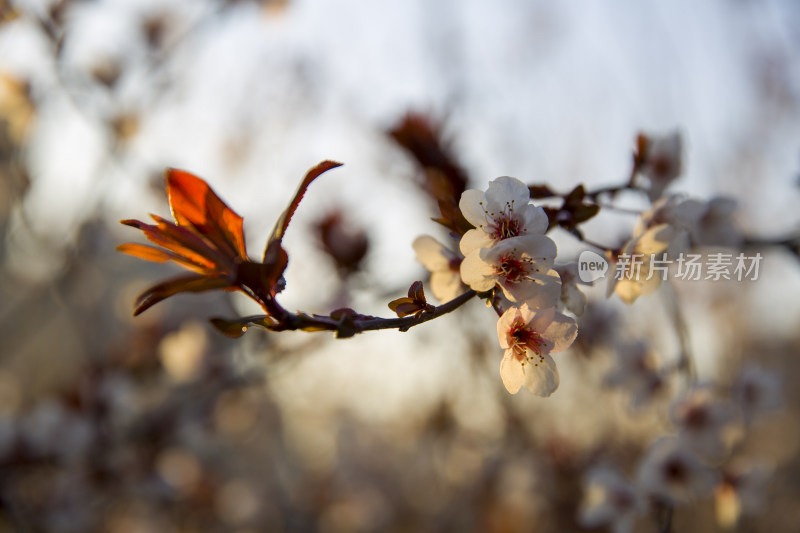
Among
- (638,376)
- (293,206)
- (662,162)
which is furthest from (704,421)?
(293,206)

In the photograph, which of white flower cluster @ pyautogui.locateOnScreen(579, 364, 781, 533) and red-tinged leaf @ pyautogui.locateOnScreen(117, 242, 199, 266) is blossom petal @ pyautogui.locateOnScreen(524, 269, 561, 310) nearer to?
red-tinged leaf @ pyautogui.locateOnScreen(117, 242, 199, 266)

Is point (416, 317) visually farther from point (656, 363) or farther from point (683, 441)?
point (656, 363)

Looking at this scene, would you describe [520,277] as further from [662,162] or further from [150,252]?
[662,162]

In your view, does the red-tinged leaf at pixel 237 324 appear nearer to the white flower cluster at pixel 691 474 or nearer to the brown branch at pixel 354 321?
the brown branch at pixel 354 321

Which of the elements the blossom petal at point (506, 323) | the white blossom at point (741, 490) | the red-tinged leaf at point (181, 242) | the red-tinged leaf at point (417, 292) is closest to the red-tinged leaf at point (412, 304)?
the red-tinged leaf at point (417, 292)

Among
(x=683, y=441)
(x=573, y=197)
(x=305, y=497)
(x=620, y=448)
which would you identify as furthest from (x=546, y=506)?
(x=573, y=197)
